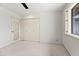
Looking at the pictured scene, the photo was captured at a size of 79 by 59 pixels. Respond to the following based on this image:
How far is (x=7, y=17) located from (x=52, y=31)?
136 inches

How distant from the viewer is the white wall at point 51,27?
702 cm

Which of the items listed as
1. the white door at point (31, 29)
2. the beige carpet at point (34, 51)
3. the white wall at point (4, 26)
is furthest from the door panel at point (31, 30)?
the beige carpet at point (34, 51)

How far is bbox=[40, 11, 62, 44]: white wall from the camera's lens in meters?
7.02

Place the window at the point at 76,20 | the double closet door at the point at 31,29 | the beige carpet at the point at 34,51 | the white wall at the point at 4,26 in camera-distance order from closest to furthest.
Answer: the window at the point at 76,20 → the beige carpet at the point at 34,51 → the white wall at the point at 4,26 → the double closet door at the point at 31,29

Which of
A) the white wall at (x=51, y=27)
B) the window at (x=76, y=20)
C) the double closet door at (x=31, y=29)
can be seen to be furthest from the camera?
the double closet door at (x=31, y=29)

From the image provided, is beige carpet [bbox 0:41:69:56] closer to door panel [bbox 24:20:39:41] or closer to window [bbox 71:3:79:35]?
window [bbox 71:3:79:35]

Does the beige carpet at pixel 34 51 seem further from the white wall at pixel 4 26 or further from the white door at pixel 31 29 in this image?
the white door at pixel 31 29

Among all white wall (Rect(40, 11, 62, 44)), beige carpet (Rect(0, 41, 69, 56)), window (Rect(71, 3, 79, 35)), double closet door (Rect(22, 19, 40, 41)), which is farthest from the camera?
double closet door (Rect(22, 19, 40, 41))

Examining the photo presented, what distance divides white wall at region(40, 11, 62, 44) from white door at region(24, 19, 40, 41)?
1.67 m

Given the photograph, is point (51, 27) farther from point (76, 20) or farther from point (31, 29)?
point (76, 20)

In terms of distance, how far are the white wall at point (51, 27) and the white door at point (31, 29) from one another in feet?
5.46

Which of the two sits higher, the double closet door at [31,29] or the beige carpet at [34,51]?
the double closet door at [31,29]

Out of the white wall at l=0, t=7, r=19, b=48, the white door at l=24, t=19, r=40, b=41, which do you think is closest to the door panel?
the white door at l=24, t=19, r=40, b=41

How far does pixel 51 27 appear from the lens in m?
7.13
